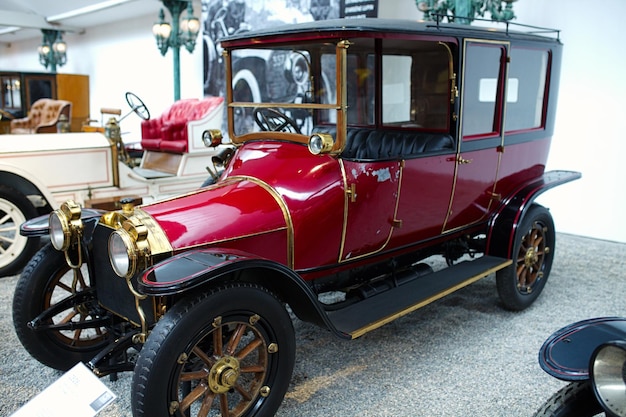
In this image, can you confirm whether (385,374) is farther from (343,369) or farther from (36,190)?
(36,190)

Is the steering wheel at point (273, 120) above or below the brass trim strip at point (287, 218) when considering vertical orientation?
above

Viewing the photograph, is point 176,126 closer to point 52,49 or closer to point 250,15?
point 250,15

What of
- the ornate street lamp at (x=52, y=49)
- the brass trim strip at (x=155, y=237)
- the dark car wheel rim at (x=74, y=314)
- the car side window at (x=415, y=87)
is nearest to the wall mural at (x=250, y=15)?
the car side window at (x=415, y=87)

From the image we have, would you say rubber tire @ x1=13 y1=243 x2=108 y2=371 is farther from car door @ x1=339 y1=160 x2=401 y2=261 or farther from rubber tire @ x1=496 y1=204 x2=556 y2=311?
rubber tire @ x1=496 y1=204 x2=556 y2=311

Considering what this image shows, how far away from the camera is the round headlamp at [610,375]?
1.36 metres

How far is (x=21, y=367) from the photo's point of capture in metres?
2.82

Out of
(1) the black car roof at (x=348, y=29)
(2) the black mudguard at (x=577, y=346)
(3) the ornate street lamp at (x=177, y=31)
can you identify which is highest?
(3) the ornate street lamp at (x=177, y=31)

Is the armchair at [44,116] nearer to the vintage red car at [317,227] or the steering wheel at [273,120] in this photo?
the vintage red car at [317,227]

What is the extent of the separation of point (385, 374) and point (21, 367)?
1.81 metres

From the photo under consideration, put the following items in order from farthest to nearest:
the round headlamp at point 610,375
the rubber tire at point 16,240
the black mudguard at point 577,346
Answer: the rubber tire at point 16,240, the black mudguard at point 577,346, the round headlamp at point 610,375

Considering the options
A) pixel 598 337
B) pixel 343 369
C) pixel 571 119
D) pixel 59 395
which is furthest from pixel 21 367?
pixel 571 119

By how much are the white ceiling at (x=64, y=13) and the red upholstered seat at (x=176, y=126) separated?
18.9ft

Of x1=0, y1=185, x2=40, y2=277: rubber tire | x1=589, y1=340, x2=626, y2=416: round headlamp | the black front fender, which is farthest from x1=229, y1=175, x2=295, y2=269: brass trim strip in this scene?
x1=0, y1=185, x2=40, y2=277: rubber tire

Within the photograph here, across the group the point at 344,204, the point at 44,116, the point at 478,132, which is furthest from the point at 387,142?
the point at 44,116
